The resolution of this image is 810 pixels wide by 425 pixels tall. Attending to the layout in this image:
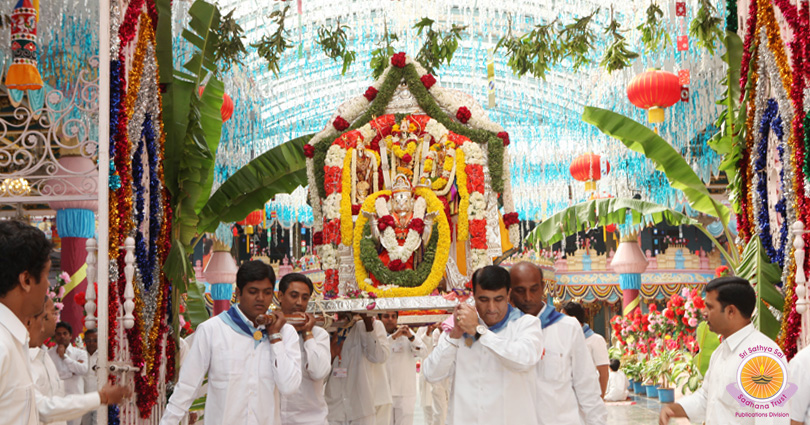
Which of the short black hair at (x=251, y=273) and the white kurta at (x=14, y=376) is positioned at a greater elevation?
the short black hair at (x=251, y=273)

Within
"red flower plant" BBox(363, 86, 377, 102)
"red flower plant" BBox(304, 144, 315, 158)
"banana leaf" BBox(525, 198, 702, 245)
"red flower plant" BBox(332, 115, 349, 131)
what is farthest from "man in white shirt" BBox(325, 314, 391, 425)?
"banana leaf" BBox(525, 198, 702, 245)

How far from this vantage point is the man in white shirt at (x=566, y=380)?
4746 mm

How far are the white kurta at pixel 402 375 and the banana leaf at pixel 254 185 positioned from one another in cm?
199

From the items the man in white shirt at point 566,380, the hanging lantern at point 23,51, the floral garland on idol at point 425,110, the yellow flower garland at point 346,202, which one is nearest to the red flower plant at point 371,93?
the floral garland on idol at point 425,110

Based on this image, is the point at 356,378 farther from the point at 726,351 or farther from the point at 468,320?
the point at 726,351

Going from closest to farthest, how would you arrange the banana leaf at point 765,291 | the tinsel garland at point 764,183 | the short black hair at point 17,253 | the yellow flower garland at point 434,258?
1. the short black hair at point 17,253
2. the banana leaf at point 765,291
3. the tinsel garland at point 764,183
4. the yellow flower garland at point 434,258

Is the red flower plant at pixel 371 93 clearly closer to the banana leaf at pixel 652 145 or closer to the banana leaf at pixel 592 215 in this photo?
the banana leaf at pixel 652 145

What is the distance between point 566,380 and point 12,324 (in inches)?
118

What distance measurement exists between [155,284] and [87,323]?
Result: 4.57ft

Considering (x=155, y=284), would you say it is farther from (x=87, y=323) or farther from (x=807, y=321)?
(x=807, y=321)

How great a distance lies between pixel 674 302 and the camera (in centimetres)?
1197

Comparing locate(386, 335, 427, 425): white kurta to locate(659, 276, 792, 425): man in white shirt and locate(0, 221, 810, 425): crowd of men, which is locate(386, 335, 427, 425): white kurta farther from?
locate(659, 276, 792, 425): man in white shirt

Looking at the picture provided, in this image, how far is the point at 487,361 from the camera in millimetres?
4465

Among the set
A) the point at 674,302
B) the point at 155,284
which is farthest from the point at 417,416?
the point at 155,284
